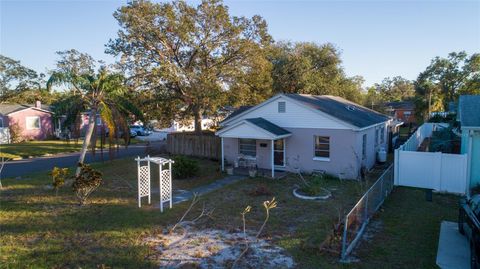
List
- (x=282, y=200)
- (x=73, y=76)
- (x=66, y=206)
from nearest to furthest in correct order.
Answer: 1. (x=66, y=206)
2. (x=282, y=200)
3. (x=73, y=76)

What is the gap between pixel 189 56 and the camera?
25359 mm

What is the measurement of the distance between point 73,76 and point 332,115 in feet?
41.3

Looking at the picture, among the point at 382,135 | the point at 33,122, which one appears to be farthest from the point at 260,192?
the point at 33,122

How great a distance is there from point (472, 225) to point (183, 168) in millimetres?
12404

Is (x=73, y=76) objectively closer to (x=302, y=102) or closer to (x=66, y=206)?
(x=66, y=206)

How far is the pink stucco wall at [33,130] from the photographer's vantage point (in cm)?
3388

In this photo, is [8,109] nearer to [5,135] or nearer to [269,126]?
[5,135]

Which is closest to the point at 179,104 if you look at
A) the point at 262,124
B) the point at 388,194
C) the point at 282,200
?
the point at 262,124

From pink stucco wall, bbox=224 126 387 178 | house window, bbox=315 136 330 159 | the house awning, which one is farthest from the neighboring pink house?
house window, bbox=315 136 330 159

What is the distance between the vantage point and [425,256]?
7711 mm

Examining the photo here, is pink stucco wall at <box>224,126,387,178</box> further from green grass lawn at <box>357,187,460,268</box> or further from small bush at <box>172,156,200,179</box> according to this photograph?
small bush at <box>172,156,200,179</box>

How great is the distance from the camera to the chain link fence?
25.9 ft

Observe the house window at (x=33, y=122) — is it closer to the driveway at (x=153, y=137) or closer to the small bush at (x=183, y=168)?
the driveway at (x=153, y=137)

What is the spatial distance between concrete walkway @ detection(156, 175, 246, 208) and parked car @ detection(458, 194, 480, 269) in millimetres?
9298
